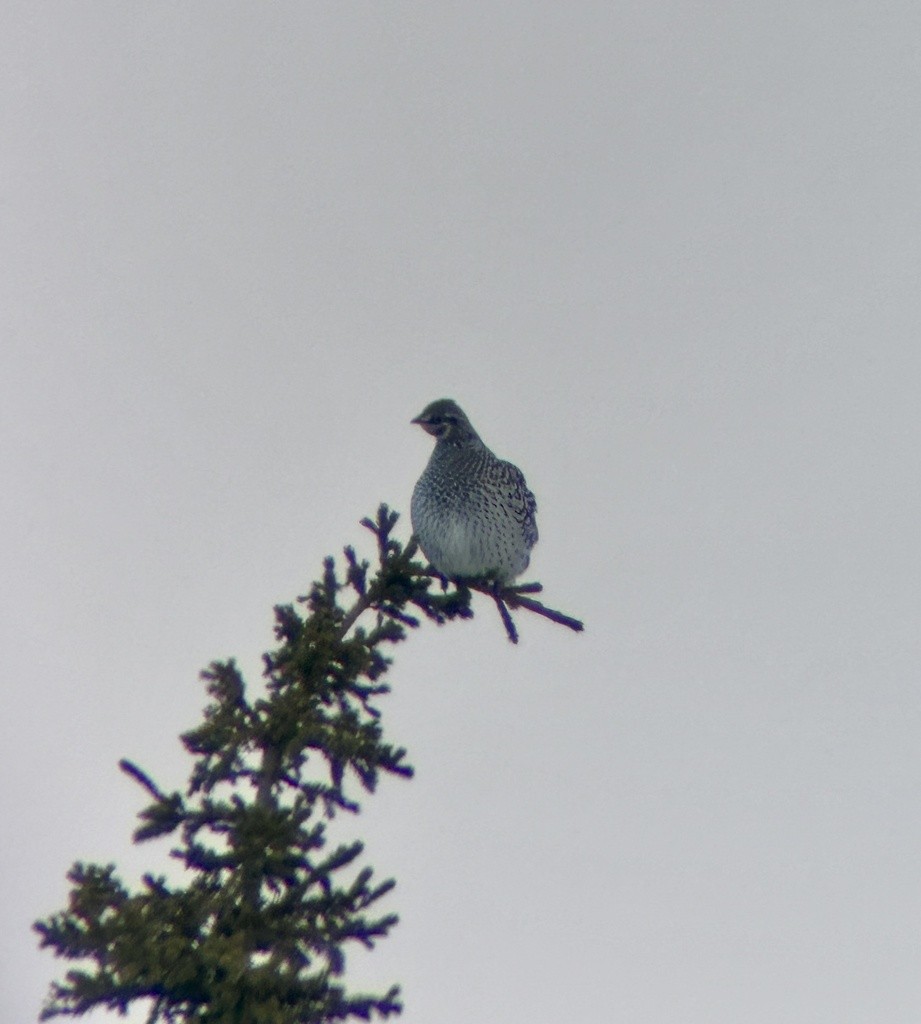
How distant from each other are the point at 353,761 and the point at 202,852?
97 cm

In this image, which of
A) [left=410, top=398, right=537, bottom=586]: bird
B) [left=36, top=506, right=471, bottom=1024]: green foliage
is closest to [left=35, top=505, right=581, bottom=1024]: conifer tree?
[left=36, top=506, right=471, bottom=1024]: green foliage

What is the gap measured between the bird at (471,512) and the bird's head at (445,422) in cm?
1

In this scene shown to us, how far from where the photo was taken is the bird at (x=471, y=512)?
11711 mm

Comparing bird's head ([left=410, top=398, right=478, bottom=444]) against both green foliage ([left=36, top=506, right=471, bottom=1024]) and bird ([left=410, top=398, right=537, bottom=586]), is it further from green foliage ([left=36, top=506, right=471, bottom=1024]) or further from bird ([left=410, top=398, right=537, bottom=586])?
green foliage ([left=36, top=506, right=471, bottom=1024])

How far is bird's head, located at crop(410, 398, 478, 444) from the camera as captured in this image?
42.8ft

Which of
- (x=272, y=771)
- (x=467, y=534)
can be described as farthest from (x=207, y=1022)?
(x=467, y=534)

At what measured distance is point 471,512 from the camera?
11.8 meters

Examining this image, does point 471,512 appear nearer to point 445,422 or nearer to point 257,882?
point 445,422

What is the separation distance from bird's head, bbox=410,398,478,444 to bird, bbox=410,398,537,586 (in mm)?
11

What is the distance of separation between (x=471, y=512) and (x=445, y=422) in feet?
5.65

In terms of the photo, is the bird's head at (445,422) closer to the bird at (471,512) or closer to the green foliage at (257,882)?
the bird at (471,512)

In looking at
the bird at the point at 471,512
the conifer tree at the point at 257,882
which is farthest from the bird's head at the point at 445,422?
the conifer tree at the point at 257,882

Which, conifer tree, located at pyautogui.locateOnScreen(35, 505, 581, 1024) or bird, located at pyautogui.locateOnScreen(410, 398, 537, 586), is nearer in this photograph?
conifer tree, located at pyautogui.locateOnScreen(35, 505, 581, 1024)

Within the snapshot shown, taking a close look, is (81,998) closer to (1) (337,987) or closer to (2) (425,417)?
(1) (337,987)
